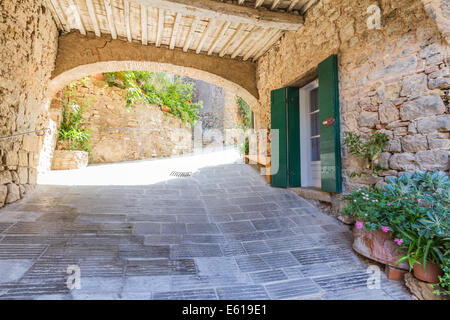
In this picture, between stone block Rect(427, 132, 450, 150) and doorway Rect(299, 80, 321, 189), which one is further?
doorway Rect(299, 80, 321, 189)

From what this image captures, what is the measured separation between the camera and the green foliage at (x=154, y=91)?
777 centimetres

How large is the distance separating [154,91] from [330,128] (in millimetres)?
7201

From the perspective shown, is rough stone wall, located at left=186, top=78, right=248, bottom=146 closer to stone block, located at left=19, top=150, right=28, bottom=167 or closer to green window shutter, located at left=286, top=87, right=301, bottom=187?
green window shutter, located at left=286, top=87, right=301, bottom=187

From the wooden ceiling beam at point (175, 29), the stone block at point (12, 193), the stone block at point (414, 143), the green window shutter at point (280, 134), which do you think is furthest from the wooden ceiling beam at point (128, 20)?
the stone block at point (414, 143)

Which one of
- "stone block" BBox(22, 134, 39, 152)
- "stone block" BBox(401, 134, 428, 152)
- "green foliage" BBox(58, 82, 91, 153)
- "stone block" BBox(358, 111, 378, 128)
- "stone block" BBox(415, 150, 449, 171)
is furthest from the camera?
"green foliage" BBox(58, 82, 91, 153)

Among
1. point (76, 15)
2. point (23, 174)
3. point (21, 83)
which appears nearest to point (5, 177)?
point (23, 174)

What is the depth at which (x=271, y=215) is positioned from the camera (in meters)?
3.32

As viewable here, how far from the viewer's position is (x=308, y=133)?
4.42 m

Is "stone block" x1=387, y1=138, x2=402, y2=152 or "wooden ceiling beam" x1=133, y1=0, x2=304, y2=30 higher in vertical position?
"wooden ceiling beam" x1=133, y1=0, x2=304, y2=30

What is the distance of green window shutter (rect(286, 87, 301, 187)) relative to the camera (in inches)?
169

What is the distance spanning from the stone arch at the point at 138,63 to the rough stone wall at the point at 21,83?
0.41 m

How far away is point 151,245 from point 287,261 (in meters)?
1.25

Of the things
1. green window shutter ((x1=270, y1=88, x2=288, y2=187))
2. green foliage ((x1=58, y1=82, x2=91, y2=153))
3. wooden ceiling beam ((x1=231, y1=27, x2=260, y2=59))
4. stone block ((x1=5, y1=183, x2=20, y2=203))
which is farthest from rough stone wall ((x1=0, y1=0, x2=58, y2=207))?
green window shutter ((x1=270, y1=88, x2=288, y2=187))

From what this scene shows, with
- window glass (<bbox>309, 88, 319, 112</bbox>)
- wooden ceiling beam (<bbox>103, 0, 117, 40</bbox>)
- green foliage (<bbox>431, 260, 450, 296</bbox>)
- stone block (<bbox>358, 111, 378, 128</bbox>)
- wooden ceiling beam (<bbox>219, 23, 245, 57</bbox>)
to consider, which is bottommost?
green foliage (<bbox>431, 260, 450, 296</bbox>)
